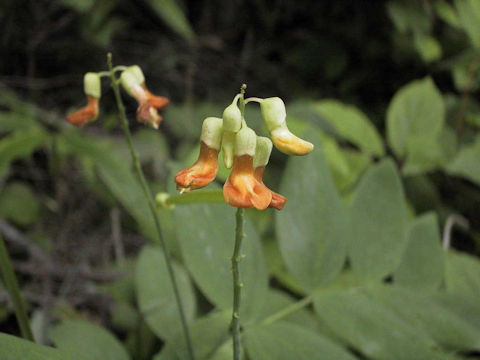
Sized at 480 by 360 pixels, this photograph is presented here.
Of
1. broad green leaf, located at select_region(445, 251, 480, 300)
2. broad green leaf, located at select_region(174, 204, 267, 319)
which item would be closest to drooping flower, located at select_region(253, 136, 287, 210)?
broad green leaf, located at select_region(174, 204, 267, 319)

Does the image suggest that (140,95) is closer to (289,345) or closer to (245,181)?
(245,181)

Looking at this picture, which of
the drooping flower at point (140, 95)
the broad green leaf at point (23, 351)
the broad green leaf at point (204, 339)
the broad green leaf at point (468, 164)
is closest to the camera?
the broad green leaf at point (23, 351)

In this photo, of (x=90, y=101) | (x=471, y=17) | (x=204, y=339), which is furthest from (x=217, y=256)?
(x=471, y=17)

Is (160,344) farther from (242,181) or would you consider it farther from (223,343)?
(242,181)

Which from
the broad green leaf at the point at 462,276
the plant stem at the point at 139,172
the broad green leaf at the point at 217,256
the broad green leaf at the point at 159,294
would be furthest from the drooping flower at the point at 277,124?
the broad green leaf at the point at 462,276

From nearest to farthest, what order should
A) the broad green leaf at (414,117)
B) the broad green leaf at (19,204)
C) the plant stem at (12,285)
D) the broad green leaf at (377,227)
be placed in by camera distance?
the plant stem at (12,285), the broad green leaf at (377,227), the broad green leaf at (414,117), the broad green leaf at (19,204)

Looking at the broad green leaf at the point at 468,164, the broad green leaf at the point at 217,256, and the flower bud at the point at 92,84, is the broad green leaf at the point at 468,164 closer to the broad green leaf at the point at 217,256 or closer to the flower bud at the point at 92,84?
the broad green leaf at the point at 217,256

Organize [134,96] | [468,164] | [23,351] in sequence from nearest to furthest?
1. [23,351]
2. [134,96]
3. [468,164]

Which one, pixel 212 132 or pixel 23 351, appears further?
pixel 212 132

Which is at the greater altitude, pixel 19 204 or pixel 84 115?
pixel 84 115
